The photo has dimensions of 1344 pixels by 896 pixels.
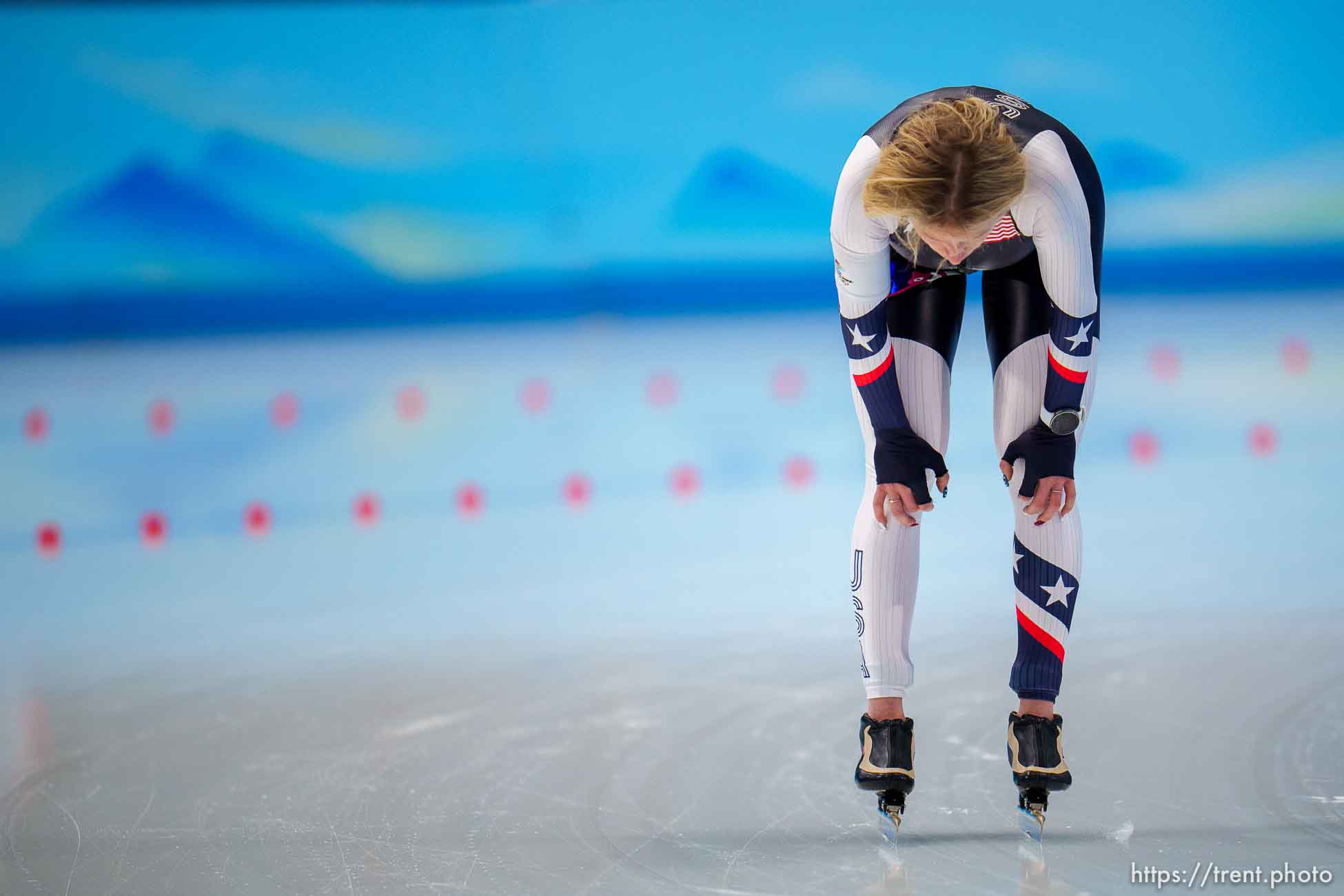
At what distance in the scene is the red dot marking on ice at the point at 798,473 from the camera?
5.17m

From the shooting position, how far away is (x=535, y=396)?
21.6 ft

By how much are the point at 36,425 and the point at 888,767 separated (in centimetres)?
591

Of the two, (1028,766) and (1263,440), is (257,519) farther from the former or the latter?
(1263,440)

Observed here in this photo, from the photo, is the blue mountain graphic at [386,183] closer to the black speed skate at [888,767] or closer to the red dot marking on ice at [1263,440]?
the red dot marking on ice at [1263,440]

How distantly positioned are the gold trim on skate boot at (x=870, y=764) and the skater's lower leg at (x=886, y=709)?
0.9 inches

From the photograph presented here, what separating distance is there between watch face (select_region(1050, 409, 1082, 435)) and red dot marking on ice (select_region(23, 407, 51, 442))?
583cm

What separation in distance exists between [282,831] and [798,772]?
850 mm

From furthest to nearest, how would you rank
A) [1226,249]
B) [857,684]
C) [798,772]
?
1. [1226,249]
2. [857,684]
3. [798,772]

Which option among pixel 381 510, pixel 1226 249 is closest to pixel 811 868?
pixel 381 510

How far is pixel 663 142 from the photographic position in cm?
802

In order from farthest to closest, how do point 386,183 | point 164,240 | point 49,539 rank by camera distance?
point 386,183, point 164,240, point 49,539

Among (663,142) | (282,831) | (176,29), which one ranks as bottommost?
(282,831)

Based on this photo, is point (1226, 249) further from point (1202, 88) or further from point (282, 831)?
point (282, 831)

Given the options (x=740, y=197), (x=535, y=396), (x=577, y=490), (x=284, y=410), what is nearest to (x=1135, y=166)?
(x=740, y=197)
